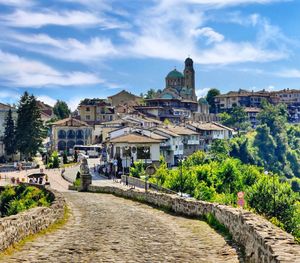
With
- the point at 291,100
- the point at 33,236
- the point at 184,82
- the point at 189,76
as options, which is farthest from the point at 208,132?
the point at 33,236

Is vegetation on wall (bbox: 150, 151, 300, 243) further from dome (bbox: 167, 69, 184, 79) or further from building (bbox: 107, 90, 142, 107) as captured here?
dome (bbox: 167, 69, 184, 79)

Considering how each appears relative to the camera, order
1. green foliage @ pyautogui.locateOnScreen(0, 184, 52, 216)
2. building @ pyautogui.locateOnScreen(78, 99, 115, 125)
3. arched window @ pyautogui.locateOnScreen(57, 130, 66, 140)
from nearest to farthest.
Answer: green foliage @ pyautogui.locateOnScreen(0, 184, 52, 216) < arched window @ pyautogui.locateOnScreen(57, 130, 66, 140) < building @ pyautogui.locateOnScreen(78, 99, 115, 125)

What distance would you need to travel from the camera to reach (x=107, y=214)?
22.0 m

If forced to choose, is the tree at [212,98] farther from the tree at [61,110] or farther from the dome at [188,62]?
the tree at [61,110]

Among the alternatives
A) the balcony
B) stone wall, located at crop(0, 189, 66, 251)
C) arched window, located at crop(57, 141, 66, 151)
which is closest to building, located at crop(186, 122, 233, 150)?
the balcony

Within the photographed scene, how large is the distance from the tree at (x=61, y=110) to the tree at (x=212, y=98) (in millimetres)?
43083

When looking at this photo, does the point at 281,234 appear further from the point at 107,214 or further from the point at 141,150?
the point at 141,150

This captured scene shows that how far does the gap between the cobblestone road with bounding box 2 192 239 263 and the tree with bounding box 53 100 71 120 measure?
143 meters

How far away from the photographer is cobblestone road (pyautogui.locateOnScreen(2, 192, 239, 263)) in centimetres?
1245

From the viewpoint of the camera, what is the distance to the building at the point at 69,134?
108562 mm

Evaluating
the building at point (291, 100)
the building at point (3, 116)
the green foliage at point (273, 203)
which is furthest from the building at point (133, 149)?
the building at point (291, 100)

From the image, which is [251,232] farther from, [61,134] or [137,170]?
→ [61,134]

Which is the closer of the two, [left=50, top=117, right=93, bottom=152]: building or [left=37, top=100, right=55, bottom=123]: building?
[left=50, top=117, right=93, bottom=152]: building

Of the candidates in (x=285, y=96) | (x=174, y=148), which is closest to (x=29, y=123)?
(x=174, y=148)
